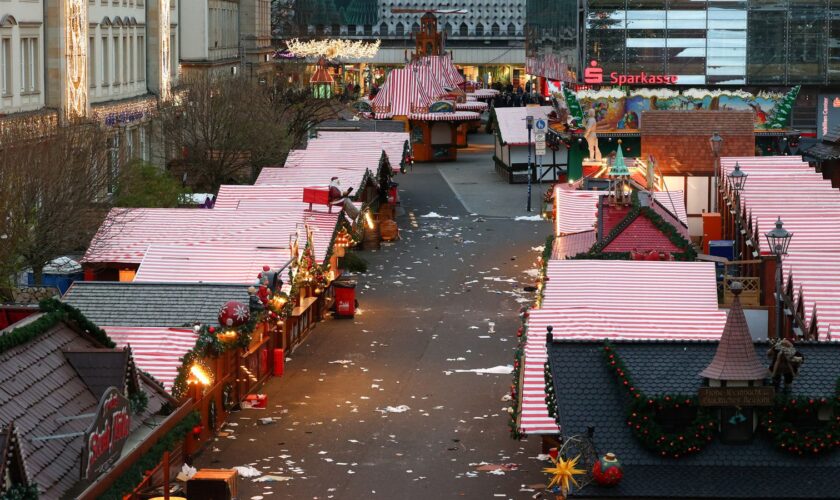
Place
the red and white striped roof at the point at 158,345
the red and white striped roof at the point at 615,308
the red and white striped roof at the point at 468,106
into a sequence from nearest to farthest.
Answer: the red and white striped roof at the point at 615,308 → the red and white striped roof at the point at 158,345 → the red and white striped roof at the point at 468,106

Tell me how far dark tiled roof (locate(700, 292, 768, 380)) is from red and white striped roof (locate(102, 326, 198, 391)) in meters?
8.69

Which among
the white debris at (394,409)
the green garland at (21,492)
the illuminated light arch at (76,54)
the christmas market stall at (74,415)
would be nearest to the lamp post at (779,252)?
the white debris at (394,409)

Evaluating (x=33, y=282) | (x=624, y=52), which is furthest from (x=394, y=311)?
(x=624, y=52)

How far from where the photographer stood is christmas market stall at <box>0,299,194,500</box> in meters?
16.0

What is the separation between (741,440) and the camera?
19078 mm

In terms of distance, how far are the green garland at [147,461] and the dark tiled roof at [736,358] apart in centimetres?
579

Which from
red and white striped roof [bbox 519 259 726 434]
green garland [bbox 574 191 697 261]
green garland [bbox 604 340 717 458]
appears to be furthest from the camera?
green garland [bbox 574 191 697 261]

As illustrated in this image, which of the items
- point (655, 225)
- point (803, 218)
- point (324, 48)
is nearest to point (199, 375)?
point (655, 225)

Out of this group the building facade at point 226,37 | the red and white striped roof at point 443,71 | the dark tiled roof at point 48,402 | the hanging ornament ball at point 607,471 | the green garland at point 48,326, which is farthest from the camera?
the red and white striped roof at point 443,71

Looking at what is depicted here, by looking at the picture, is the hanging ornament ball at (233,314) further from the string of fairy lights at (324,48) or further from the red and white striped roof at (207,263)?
the string of fairy lights at (324,48)

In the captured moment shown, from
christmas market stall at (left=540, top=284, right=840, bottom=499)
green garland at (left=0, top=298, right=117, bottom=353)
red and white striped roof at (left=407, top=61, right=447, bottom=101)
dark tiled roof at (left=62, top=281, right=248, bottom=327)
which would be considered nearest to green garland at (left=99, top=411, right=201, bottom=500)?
green garland at (left=0, top=298, right=117, bottom=353)

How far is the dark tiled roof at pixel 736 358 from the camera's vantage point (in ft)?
62.2

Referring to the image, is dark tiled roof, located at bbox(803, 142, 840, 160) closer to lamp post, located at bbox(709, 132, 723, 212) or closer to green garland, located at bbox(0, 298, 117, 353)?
lamp post, located at bbox(709, 132, 723, 212)

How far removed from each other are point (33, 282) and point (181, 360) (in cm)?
947
